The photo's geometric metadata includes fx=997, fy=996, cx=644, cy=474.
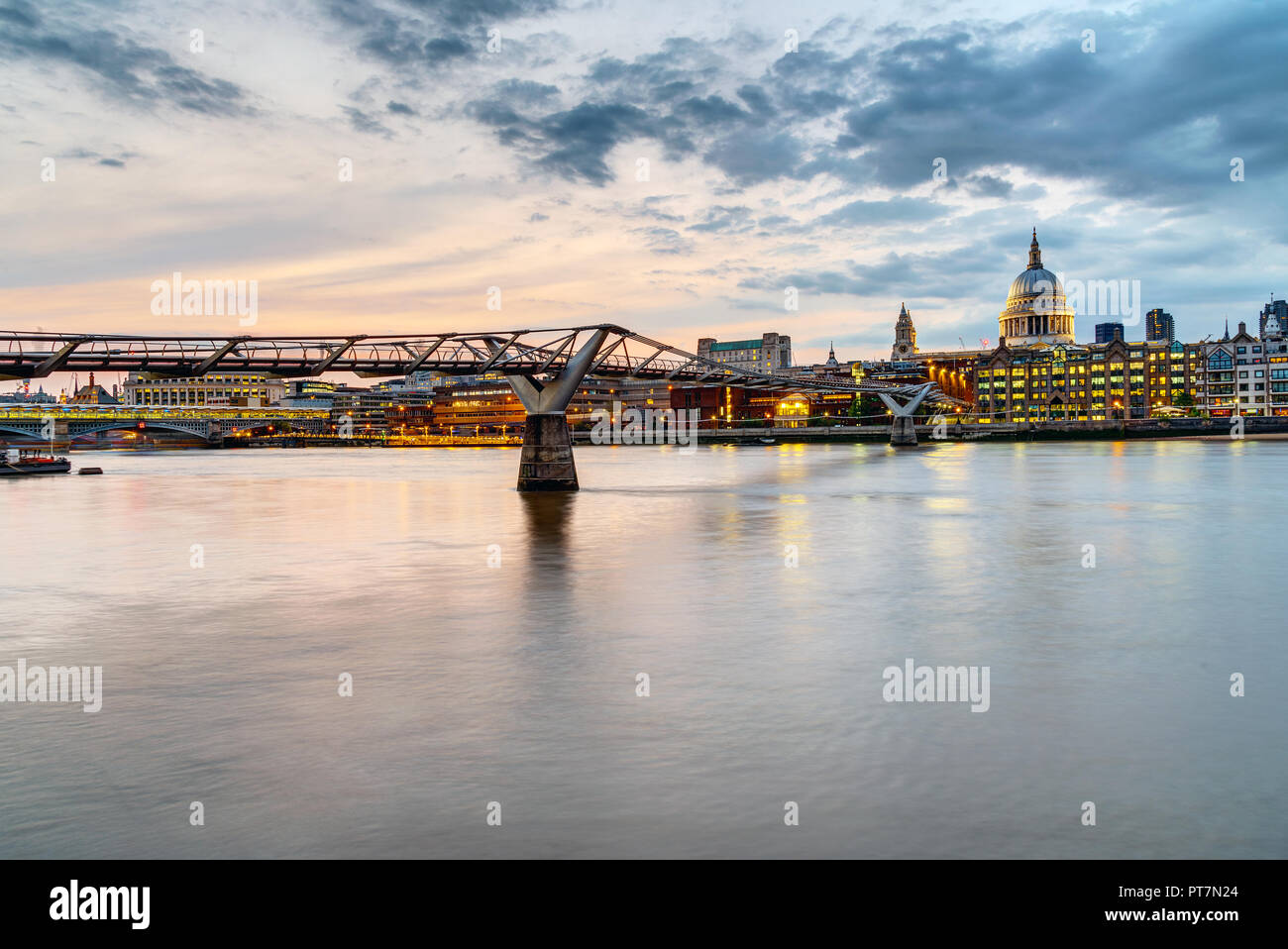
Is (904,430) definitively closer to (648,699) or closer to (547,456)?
(547,456)

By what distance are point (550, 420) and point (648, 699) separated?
41154 mm

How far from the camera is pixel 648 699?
13.3 meters

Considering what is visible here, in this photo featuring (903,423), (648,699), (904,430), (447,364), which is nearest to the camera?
(648,699)

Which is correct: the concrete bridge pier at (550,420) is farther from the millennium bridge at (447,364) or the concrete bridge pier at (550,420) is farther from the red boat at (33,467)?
the red boat at (33,467)

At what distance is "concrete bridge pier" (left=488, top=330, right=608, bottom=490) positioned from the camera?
5100cm

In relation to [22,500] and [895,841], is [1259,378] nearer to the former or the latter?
[22,500]

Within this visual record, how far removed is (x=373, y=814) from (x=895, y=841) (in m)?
4.57

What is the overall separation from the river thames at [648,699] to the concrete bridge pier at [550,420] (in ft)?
53.9

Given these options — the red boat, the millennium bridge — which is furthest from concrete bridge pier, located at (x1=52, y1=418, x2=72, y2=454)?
the millennium bridge

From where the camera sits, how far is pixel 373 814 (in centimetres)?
892

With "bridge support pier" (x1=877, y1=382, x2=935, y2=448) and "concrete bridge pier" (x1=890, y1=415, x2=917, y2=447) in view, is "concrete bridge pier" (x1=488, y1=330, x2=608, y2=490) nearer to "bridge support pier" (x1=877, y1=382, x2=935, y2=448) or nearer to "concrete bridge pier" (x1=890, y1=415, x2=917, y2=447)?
"bridge support pier" (x1=877, y1=382, x2=935, y2=448)

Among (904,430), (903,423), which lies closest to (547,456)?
(903,423)

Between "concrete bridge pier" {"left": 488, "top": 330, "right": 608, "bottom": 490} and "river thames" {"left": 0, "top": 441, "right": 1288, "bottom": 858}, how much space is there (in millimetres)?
16442

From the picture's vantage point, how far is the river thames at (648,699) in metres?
8.72
